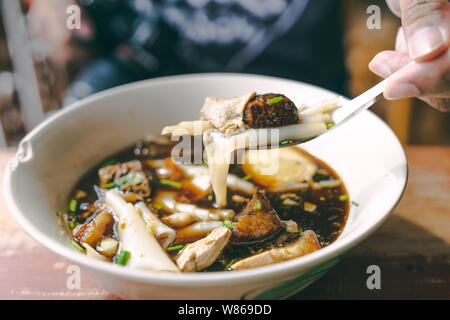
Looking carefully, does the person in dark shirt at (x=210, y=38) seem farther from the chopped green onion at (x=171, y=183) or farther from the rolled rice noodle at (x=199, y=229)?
the rolled rice noodle at (x=199, y=229)

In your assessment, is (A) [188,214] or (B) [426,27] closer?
(B) [426,27]

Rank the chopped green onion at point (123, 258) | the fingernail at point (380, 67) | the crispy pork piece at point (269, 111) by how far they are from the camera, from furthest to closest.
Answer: the fingernail at point (380, 67) → the crispy pork piece at point (269, 111) → the chopped green onion at point (123, 258)

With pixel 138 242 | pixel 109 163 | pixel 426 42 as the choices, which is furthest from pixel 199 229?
pixel 426 42

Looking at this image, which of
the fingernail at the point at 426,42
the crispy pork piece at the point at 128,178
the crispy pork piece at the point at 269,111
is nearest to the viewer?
the fingernail at the point at 426,42

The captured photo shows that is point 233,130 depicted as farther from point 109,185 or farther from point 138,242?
point 109,185

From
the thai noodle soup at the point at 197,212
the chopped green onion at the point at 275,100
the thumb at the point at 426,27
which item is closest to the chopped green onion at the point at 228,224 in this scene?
the thai noodle soup at the point at 197,212

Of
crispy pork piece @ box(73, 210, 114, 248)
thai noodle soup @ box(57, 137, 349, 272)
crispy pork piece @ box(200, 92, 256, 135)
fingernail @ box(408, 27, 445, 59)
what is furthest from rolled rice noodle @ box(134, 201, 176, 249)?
fingernail @ box(408, 27, 445, 59)

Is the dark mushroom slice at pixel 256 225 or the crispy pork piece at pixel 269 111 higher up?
the crispy pork piece at pixel 269 111

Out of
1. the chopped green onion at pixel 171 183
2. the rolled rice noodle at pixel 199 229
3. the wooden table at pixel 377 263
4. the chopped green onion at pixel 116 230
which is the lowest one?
the wooden table at pixel 377 263
